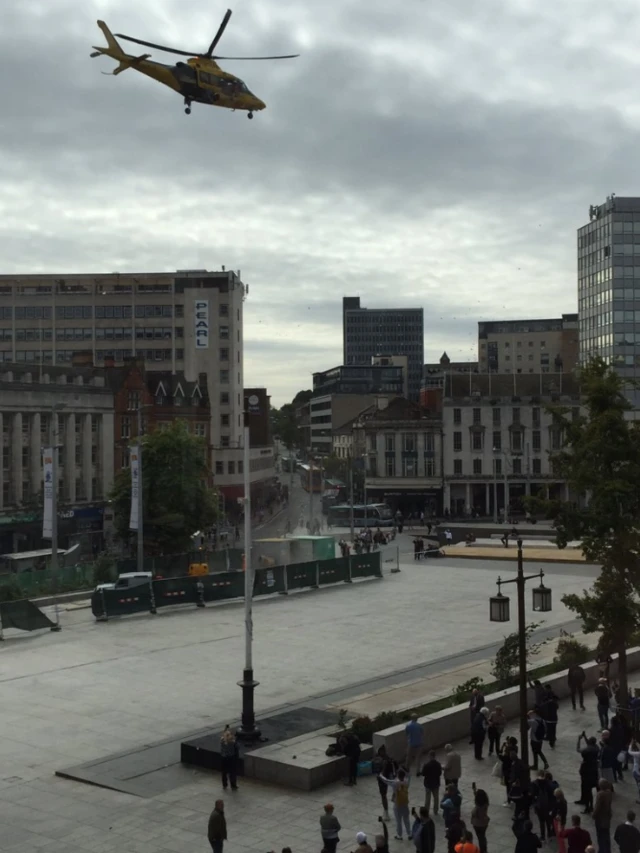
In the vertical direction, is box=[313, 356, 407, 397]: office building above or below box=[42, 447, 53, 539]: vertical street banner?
above

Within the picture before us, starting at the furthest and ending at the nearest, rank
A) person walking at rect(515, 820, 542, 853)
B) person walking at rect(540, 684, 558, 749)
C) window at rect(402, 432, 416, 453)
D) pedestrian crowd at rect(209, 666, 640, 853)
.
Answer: window at rect(402, 432, 416, 453) → person walking at rect(540, 684, 558, 749) → pedestrian crowd at rect(209, 666, 640, 853) → person walking at rect(515, 820, 542, 853)

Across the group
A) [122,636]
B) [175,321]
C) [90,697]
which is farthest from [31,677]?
[175,321]

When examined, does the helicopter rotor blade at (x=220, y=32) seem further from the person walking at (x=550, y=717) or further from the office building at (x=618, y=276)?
the office building at (x=618, y=276)

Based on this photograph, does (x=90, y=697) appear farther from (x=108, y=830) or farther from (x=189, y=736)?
(x=108, y=830)

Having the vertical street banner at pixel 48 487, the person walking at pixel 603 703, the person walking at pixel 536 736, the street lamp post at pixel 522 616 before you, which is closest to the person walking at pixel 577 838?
the street lamp post at pixel 522 616

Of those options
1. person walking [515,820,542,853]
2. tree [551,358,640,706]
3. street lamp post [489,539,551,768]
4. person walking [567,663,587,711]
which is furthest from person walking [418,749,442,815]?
person walking [567,663,587,711]

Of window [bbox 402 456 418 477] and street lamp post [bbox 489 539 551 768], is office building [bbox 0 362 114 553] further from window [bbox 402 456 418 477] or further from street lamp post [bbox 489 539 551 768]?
street lamp post [bbox 489 539 551 768]
